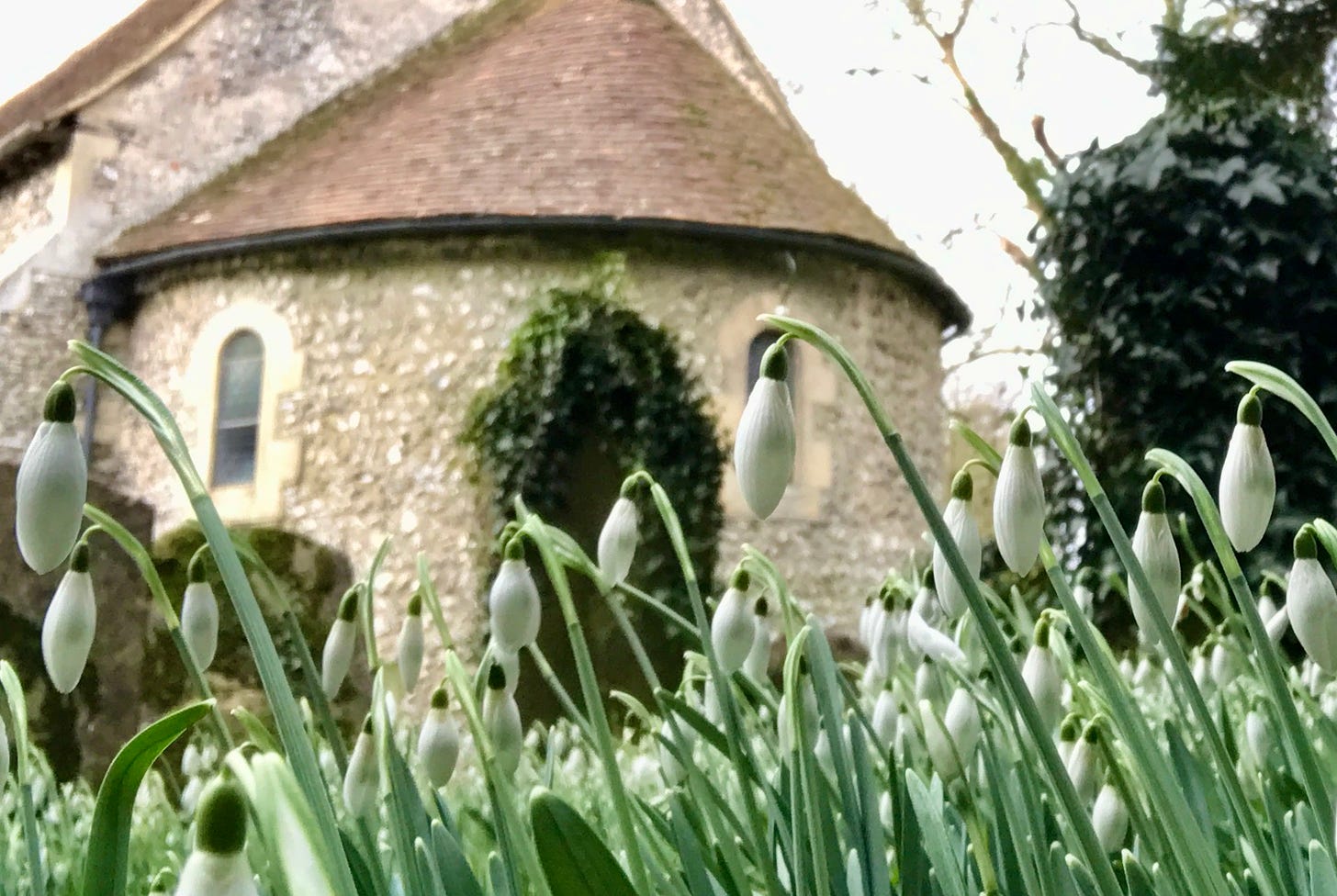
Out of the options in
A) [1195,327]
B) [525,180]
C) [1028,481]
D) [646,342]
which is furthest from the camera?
[525,180]

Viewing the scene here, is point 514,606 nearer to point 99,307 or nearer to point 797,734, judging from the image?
point 797,734

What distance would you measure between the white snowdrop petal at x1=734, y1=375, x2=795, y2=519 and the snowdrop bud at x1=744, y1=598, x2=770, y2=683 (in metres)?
0.50

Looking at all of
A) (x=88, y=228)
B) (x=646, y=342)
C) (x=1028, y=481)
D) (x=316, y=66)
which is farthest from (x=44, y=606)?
(x=316, y=66)

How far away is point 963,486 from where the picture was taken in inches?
39.4

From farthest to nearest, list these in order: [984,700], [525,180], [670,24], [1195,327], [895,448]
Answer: [670,24] → [525,180] → [1195,327] → [984,700] → [895,448]

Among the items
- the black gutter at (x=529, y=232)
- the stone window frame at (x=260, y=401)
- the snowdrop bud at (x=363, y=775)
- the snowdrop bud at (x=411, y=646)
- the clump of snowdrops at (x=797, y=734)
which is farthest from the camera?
the stone window frame at (x=260, y=401)

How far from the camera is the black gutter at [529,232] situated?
8.28 meters

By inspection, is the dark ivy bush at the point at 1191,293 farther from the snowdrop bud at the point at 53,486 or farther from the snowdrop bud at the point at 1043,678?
the snowdrop bud at the point at 53,486

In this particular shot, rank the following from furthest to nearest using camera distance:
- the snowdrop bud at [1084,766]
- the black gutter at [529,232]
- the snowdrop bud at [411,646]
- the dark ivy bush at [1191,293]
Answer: the black gutter at [529,232], the dark ivy bush at [1191,293], the snowdrop bud at [411,646], the snowdrop bud at [1084,766]

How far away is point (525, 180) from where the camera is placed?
28.2ft

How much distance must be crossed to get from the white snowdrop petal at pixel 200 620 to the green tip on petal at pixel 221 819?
2.38ft

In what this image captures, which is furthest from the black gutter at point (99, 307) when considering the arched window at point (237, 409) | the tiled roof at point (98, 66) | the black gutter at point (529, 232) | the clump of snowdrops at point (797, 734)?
the clump of snowdrops at point (797, 734)

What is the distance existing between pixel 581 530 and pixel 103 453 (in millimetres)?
4268

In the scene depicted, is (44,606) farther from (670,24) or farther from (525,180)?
(670,24)
